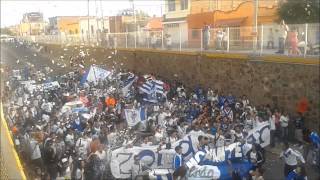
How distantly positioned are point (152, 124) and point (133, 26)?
1041 millimetres

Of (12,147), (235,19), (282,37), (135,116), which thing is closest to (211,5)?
(235,19)

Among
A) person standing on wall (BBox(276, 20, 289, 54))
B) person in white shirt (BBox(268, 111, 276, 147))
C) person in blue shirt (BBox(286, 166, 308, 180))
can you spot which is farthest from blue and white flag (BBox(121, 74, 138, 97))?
person standing on wall (BBox(276, 20, 289, 54))

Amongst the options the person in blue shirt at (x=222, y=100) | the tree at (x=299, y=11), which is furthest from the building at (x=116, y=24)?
the tree at (x=299, y=11)

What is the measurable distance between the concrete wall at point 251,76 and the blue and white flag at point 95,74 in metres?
1.46

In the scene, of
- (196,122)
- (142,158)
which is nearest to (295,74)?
(196,122)

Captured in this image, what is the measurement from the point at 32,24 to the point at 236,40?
14.6 ft

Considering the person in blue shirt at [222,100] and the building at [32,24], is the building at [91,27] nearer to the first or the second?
the building at [32,24]

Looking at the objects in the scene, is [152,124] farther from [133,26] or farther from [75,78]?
[75,78]

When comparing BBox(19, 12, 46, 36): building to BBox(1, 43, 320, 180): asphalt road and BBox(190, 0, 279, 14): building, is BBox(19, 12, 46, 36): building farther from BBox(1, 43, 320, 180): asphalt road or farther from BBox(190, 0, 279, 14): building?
BBox(190, 0, 279, 14): building

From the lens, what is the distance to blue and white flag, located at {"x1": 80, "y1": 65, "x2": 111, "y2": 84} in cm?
350

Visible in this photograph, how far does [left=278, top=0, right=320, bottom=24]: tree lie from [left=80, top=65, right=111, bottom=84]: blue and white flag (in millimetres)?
7464

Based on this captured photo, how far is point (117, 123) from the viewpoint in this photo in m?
4.33

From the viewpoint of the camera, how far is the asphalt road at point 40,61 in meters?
3.70

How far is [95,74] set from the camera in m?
3.50
